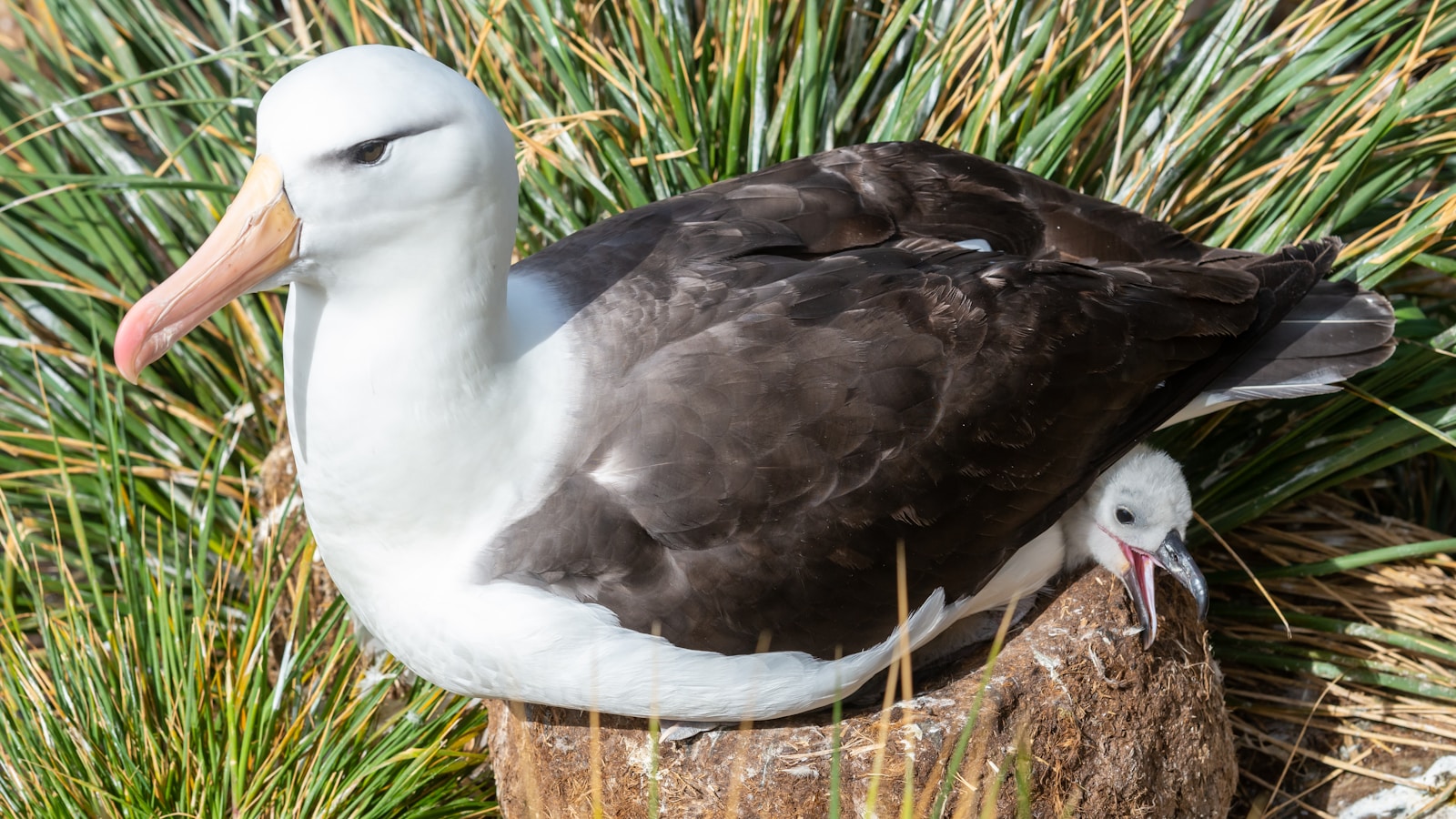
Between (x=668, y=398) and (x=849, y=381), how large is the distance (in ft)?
1.36

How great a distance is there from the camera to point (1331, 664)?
13.7 feet

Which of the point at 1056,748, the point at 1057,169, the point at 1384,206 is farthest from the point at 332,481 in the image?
the point at 1384,206

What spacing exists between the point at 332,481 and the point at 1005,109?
8.32ft

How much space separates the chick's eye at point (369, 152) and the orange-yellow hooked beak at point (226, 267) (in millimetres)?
153

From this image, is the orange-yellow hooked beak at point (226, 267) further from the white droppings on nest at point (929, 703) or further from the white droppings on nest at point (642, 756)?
the white droppings on nest at point (929, 703)

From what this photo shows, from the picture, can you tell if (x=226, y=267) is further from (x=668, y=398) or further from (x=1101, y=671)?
(x=1101, y=671)

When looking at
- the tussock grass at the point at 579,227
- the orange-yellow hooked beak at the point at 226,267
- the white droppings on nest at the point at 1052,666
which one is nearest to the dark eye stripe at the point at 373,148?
the orange-yellow hooked beak at the point at 226,267

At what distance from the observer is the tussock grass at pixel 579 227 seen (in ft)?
12.3

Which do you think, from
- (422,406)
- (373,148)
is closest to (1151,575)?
(422,406)

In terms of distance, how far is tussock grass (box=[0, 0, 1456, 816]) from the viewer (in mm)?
3746

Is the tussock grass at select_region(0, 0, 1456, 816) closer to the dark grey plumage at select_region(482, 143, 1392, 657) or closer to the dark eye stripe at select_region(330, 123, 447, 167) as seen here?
the dark grey plumage at select_region(482, 143, 1392, 657)

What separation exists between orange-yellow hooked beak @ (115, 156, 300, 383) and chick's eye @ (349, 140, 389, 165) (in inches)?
6.0

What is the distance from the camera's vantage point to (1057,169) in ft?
14.7

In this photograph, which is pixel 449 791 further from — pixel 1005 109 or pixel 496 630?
pixel 1005 109
